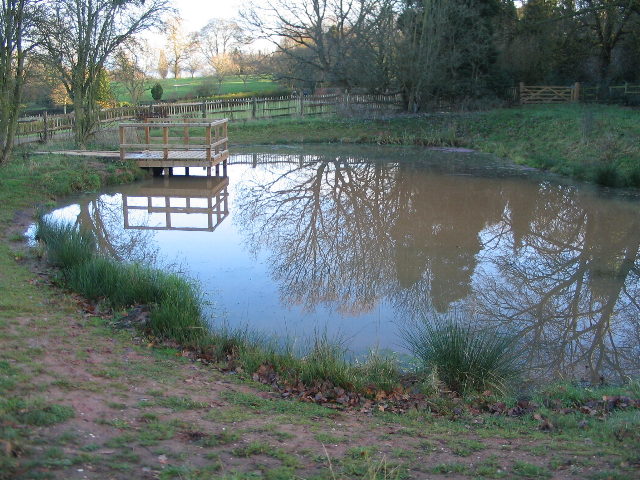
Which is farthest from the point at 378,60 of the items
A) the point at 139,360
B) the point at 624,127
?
the point at 139,360

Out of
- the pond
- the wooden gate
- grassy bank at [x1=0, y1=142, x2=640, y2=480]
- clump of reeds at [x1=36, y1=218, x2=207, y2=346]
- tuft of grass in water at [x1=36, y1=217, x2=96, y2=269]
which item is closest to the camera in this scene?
grassy bank at [x1=0, y1=142, x2=640, y2=480]

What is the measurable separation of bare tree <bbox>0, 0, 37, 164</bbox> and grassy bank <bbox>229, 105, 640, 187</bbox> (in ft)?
44.1

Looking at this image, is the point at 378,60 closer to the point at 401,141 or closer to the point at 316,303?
the point at 401,141

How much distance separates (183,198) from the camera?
16391mm

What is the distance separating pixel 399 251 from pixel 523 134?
53.9 feet

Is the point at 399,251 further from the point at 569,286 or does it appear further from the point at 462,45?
the point at 462,45

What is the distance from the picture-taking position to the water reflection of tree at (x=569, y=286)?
7355mm

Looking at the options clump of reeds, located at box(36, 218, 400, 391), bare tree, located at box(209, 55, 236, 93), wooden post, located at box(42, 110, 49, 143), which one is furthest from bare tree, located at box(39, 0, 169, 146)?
bare tree, located at box(209, 55, 236, 93)

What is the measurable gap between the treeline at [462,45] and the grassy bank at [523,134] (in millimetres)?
Answer: 2408

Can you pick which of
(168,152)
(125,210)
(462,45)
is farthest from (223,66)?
(125,210)

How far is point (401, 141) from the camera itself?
92.4 feet

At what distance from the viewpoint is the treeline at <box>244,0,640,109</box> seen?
30922 mm

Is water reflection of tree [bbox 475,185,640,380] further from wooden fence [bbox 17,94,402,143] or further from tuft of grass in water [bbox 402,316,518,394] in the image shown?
wooden fence [bbox 17,94,402,143]

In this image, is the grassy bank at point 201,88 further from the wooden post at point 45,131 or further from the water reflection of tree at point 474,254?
the water reflection of tree at point 474,254
